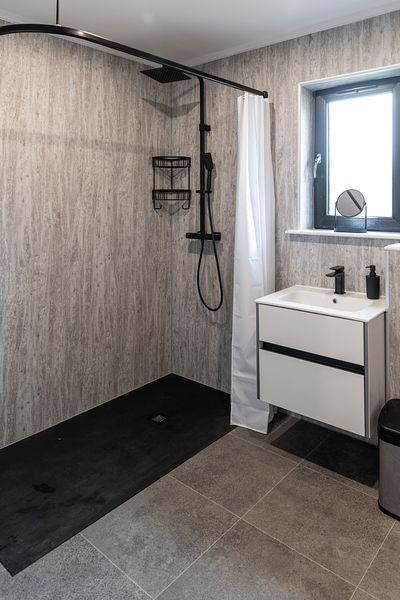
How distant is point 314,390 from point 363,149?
4.73 feet

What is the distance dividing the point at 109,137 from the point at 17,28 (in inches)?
51.8

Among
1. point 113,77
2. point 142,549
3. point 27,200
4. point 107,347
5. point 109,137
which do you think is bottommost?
point 142,549

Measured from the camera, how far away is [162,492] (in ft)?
7.36

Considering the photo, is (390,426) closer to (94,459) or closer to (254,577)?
(254,577)

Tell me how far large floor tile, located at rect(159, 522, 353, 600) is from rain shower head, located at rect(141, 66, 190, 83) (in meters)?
2.66

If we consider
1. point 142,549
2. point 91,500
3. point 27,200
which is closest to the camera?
point 142,549

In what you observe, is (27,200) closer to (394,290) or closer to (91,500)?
(91,500)

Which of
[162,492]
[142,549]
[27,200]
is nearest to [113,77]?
[27,200]

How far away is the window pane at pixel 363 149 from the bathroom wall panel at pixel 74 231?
1286 millimetres

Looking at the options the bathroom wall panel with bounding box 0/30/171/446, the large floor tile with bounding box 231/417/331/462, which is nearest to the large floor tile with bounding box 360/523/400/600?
the large floor tile with bounding box 231/417/331/462

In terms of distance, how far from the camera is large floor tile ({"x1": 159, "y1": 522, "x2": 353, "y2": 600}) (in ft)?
5.45

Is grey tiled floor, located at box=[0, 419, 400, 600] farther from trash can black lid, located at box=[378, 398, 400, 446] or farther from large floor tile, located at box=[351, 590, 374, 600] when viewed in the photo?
trash can black lid, located at box=[378, 398, 400, 446]


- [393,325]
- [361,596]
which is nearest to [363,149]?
[393,325]

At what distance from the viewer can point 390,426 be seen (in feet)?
6.59
